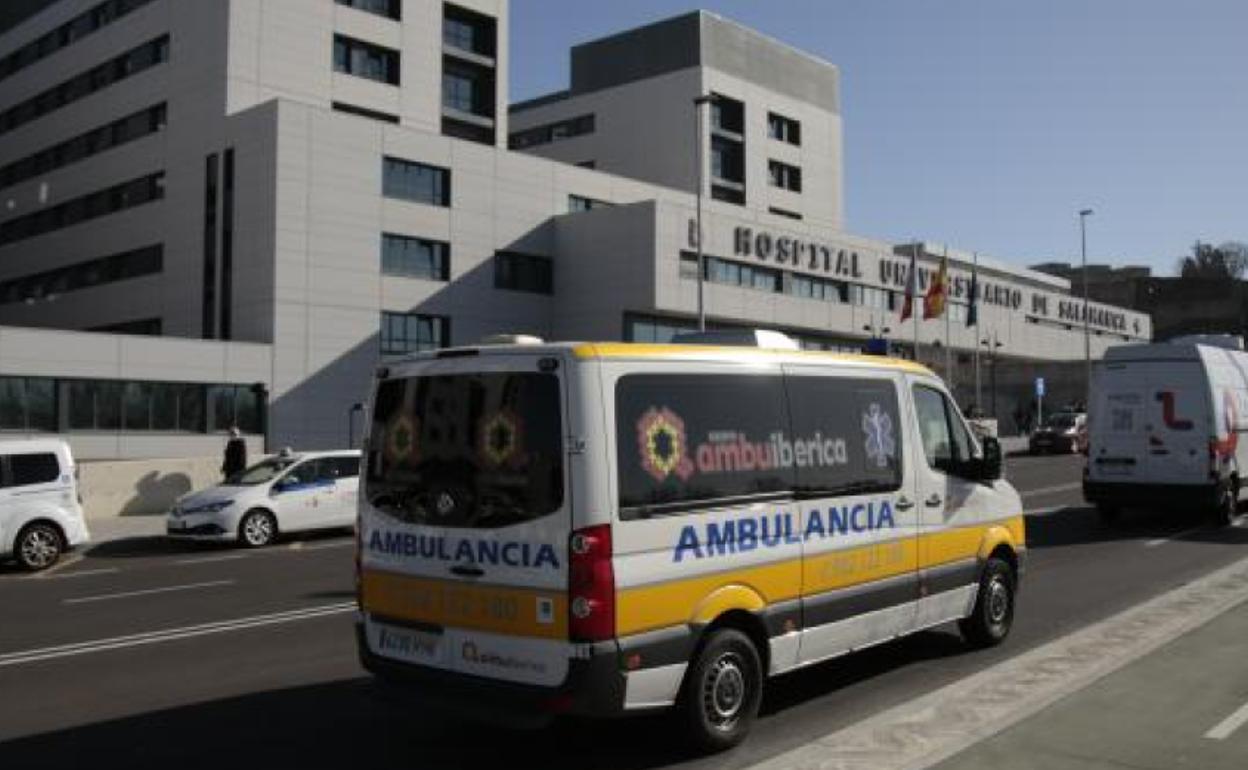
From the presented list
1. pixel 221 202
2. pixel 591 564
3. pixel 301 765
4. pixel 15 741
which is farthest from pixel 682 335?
pixel 221 202

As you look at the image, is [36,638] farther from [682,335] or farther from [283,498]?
[283,498]

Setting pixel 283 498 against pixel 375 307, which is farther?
pixel 375 307

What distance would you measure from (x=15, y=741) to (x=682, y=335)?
17.0 feet

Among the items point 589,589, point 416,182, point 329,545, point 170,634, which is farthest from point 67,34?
point 589,589

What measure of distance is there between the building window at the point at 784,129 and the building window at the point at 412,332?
102ft

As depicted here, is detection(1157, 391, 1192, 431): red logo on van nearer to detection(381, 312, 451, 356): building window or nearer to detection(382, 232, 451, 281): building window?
detection(381, 312, 451, 356): building window

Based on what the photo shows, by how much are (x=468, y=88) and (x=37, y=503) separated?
41748 mm

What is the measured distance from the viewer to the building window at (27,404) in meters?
35.0

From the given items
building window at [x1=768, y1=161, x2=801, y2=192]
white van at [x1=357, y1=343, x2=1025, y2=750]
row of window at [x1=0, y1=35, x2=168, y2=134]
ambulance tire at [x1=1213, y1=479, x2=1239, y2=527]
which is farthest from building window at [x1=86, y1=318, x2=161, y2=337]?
white van at [x1=357, y1=343, x2=1025, y2=750]

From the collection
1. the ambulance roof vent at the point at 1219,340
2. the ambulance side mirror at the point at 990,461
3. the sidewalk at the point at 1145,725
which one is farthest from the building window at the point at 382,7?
the sidewalk at the point at 1145,725

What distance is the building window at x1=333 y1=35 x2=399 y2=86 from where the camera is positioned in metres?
48.5

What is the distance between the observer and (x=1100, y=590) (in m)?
11.3

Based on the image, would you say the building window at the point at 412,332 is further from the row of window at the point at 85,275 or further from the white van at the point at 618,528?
the white van at the point at 618,528

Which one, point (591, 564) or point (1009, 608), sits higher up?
point (591, 564)
